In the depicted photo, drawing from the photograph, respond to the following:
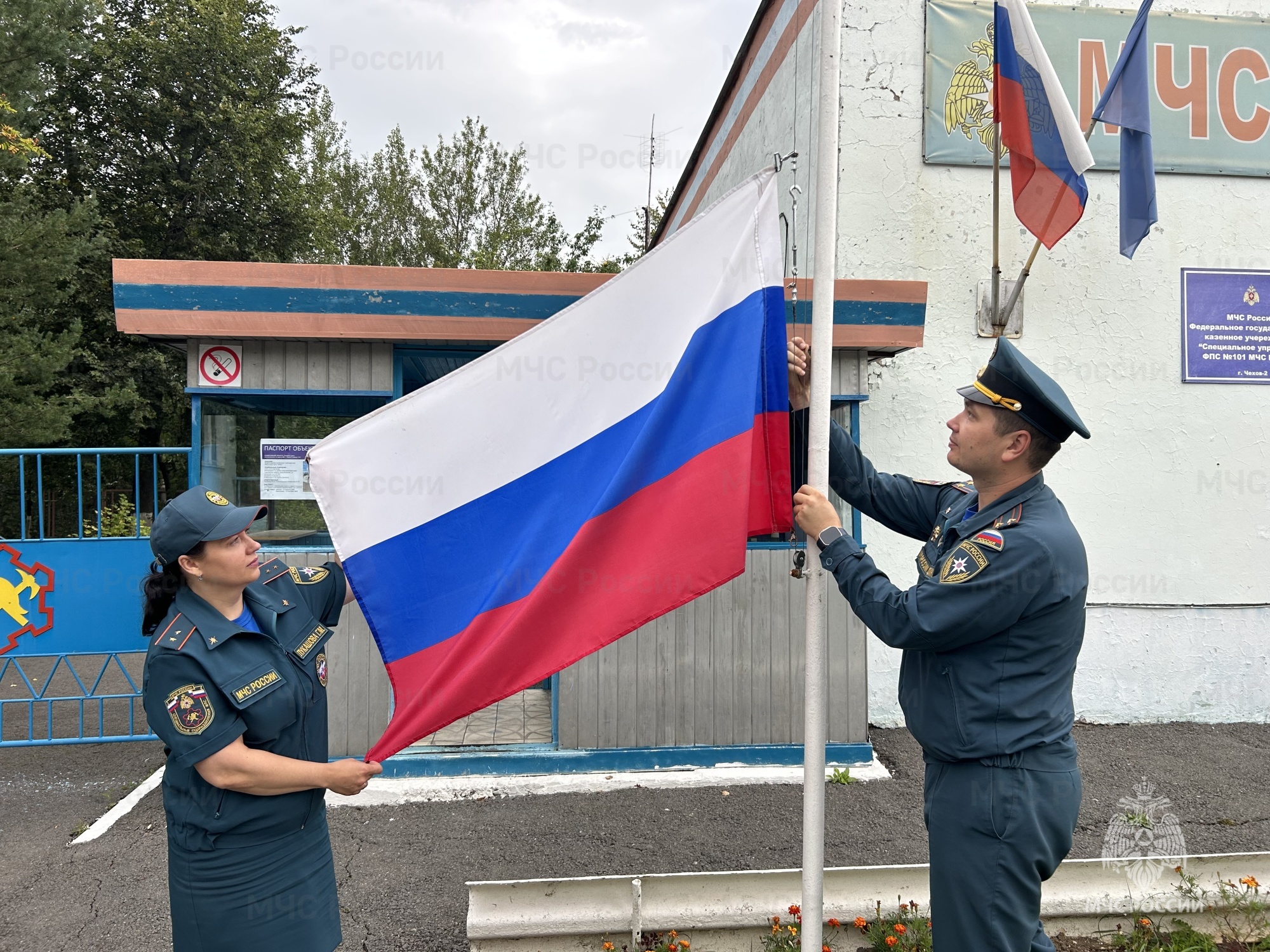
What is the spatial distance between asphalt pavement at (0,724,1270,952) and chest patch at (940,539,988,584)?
257 cm

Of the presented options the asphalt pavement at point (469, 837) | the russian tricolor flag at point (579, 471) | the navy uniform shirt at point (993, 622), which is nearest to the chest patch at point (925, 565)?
the navy uniform shirt at point (993, 622)

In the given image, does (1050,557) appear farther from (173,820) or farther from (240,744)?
(173,820)

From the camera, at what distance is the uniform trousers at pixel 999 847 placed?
2.15 metres

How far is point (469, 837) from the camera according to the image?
4406 millimetres

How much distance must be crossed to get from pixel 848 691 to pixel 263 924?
13.4ft

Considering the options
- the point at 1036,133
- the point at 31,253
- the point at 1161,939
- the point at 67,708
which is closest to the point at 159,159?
the point at 31,253

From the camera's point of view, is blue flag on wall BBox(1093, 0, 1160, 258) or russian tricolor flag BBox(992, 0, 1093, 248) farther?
blue flag on wall BBox(1093, 0, 1160, 258)

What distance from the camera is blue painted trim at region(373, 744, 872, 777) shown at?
16.8 feet

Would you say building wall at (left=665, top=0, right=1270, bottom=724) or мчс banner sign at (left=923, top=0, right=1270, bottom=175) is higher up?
мчс banner sign at (left=923, top=0, right=1270, bottom=175)

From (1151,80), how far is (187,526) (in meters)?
7.76

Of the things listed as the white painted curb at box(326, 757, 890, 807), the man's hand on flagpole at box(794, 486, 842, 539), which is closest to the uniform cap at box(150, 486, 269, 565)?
the man's hand on flagpole at box(794, 486, 842, 539)

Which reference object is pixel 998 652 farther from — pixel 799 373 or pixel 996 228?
pixel 996 228

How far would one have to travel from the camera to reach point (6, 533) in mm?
13898

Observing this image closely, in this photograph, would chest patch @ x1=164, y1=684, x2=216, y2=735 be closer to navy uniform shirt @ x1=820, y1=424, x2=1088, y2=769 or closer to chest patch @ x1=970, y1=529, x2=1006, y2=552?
navy uniform shirt @ x1=820, y1=424, x2=1088, y2=769
